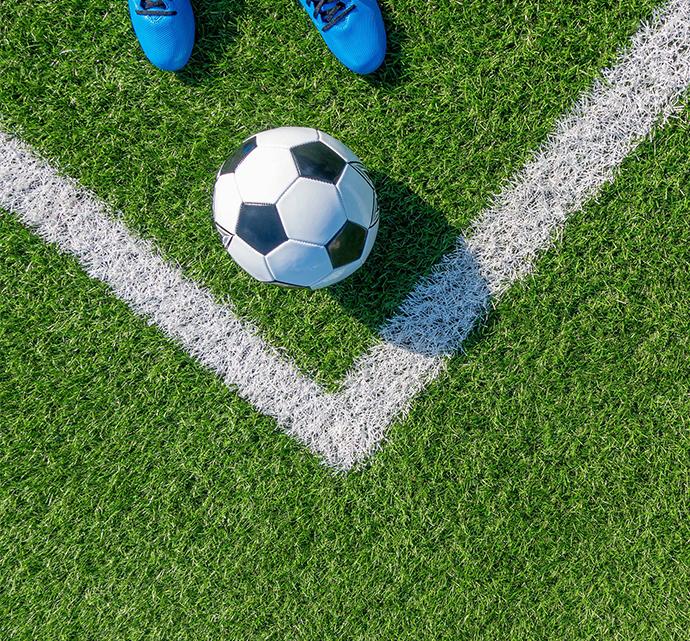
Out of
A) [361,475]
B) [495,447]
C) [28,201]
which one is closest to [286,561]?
[361,475]

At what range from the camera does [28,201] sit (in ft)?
9.86

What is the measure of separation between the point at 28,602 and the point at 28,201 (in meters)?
2.10

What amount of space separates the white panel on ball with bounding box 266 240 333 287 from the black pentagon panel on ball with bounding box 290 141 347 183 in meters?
0.29

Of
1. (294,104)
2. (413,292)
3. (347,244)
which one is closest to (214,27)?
(294,104)

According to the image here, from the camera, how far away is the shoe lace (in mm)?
2818

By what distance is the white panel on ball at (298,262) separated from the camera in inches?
94.1

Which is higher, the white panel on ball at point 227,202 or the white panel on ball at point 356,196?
the white panel on ball at point 356,196

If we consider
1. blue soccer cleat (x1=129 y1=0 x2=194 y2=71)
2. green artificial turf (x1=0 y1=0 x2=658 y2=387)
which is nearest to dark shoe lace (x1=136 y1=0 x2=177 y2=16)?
Answer: blue soccer cleat (x1=129 y1=0 x2=194 y2=71)

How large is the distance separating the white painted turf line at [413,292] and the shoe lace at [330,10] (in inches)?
45.7

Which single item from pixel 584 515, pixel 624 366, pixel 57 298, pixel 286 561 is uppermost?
pixel 624 366

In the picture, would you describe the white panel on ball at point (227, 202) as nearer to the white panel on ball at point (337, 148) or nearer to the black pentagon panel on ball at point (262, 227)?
the black pentagon panel on ball at point (262, 227)

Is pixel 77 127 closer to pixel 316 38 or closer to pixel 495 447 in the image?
pixel 316 38

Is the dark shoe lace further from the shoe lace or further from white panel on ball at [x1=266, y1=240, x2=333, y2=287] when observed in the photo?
white panel on ball at [x1=266, y1=240, x2=333, y2=287]

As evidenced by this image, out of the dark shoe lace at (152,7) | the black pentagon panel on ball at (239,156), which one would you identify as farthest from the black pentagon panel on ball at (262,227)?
the dark shoe lace at (152,7)
